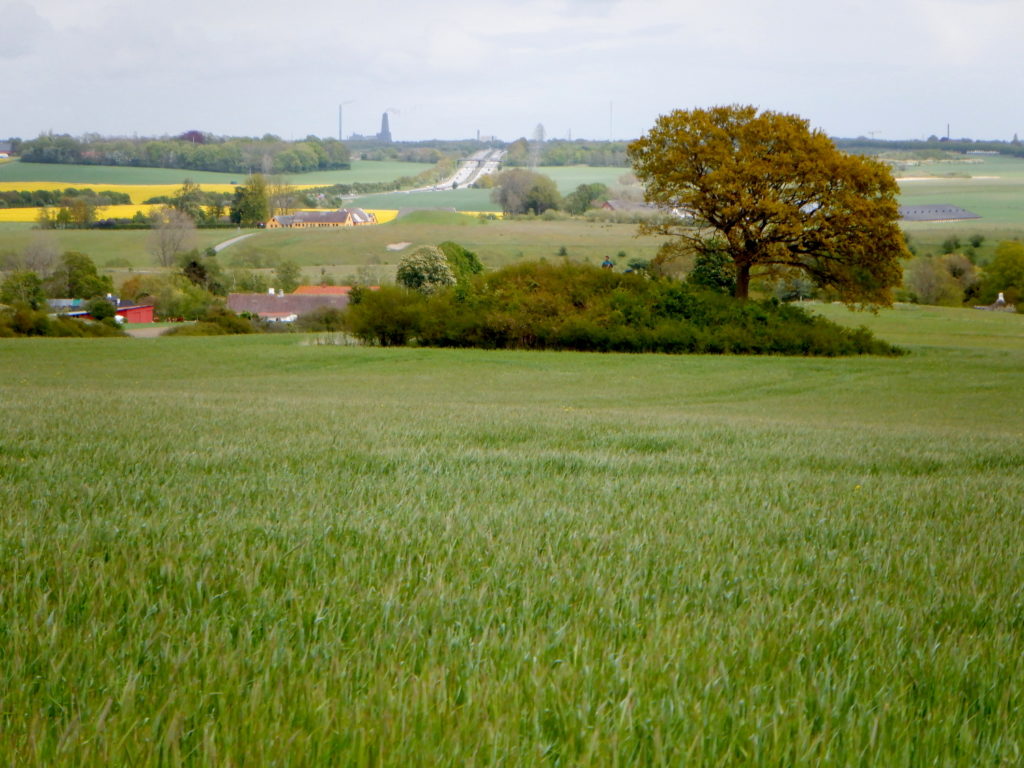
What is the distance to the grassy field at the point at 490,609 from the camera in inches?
84.0

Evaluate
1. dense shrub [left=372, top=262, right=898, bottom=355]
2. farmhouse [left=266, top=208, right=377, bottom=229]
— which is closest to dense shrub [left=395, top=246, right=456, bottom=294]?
dense shrub [left=372, top=262, right=898, bottom=355]

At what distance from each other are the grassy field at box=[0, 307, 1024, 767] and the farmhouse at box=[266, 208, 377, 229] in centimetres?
9632

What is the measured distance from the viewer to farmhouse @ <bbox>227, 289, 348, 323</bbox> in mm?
67062

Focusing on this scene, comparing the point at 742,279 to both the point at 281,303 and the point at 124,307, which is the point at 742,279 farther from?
the point at 124,307

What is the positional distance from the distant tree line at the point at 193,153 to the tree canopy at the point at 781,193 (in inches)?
3329

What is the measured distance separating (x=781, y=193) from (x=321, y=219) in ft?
231

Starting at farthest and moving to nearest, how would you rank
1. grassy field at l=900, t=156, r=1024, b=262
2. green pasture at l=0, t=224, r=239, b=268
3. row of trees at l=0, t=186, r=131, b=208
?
row of trees at l=0, t=186, r=131, b=208 < grassy field at l=900, t=156, r=1024, b=262 < green pasture at l=0, t=224, r=239, b=268

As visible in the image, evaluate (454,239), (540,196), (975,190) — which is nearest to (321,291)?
(454,239)

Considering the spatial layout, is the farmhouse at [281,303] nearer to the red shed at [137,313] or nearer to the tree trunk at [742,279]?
the red shed at [137,313]

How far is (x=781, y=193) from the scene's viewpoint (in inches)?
1593

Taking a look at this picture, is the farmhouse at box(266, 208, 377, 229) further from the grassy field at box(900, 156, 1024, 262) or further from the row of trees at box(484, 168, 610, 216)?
the grassy field at box(900, 156, 1024, 262)

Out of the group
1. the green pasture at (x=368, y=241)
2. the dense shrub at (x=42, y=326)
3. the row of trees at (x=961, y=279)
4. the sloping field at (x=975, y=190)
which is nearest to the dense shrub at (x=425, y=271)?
the green pasture at (x=368, y=241)

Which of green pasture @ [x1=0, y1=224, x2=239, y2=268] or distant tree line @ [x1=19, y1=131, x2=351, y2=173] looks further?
distant tree line @ [x1=19, y1=131, x2=351, y2=173]

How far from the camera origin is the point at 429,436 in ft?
30.0
